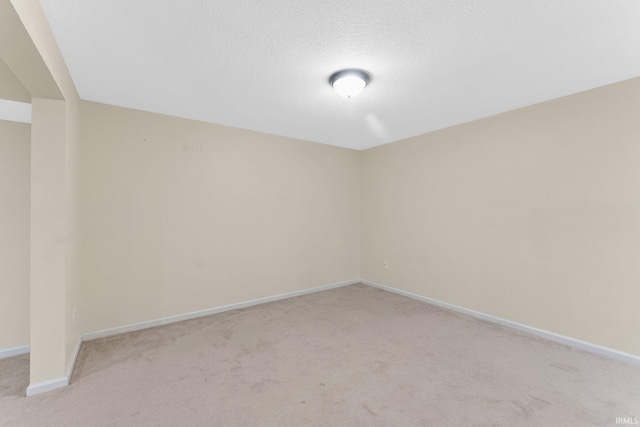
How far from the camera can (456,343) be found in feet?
8.91

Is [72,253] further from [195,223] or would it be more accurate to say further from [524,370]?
[524,370]

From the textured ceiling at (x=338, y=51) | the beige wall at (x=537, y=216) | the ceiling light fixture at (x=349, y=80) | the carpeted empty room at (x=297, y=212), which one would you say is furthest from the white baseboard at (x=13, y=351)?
the beige wall at (x=537, y=216)

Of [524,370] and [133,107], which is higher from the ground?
[133,107]

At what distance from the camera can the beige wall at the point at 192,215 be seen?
2861mm

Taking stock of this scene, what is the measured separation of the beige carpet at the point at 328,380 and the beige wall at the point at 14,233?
32 centimetres

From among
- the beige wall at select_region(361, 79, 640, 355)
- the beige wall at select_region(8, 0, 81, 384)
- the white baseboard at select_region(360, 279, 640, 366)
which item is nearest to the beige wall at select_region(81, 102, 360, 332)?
the beige wall at select_region(8, 0, 81, 384)

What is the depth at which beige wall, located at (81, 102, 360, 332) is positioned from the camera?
2.86 meters

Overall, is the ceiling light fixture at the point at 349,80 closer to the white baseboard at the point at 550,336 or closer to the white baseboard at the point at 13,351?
the white baseboard at the point at 550,336

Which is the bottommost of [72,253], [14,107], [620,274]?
[620,274]

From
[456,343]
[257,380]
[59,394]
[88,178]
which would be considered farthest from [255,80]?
[456,343]

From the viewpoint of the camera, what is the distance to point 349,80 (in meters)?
2.22

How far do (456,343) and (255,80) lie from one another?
124 inches

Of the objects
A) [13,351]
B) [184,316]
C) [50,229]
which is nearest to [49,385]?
[13,351]

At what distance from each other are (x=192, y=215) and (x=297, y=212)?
1.55 m
